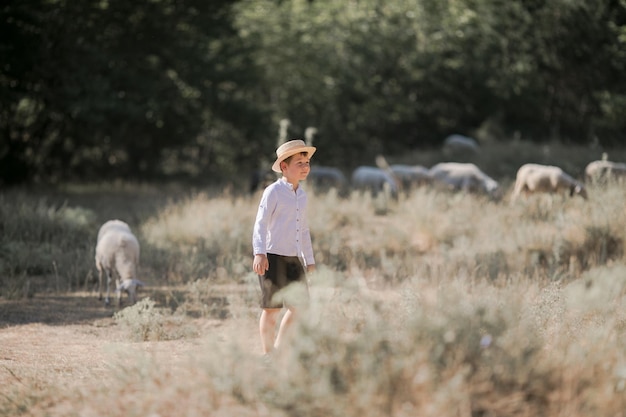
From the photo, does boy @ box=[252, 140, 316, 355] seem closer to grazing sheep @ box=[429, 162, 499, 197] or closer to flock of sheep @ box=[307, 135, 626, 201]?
flock of sheep @ box=[307, 135, 626, 201]

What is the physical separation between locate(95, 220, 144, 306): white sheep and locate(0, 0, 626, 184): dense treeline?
8.42 metres

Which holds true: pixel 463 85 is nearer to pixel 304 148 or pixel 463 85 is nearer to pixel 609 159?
pixel 609 159

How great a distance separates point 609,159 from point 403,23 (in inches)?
317

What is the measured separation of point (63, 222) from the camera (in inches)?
442

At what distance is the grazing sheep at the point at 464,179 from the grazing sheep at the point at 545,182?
833 millimetres

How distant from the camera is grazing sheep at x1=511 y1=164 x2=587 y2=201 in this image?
38.6ft

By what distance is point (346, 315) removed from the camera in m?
5.88

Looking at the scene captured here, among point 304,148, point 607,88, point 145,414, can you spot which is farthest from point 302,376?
point 607,88

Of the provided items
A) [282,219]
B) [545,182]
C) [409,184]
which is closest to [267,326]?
[282,219]

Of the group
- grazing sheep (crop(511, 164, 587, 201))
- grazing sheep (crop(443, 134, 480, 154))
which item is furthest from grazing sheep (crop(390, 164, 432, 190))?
grazing sheep (crop(443, 134, 480, 154))

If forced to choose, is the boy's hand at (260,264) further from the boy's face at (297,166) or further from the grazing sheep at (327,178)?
the grazing sheep at (327,178)

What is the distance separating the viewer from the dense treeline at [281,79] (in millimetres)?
16641

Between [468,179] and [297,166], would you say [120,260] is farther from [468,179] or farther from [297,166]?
[468,179]

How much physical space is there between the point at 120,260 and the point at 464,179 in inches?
301
